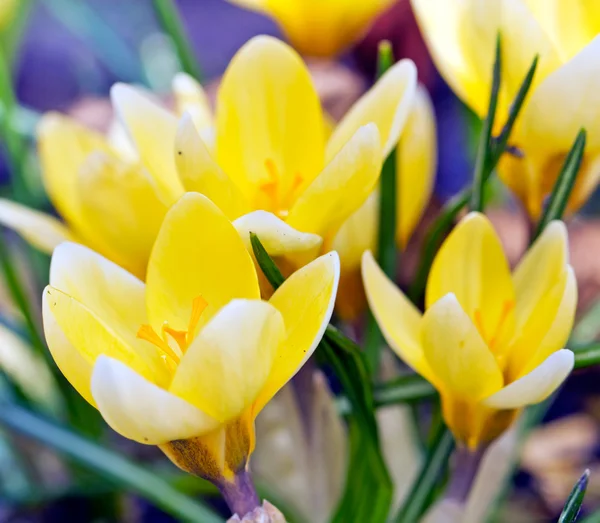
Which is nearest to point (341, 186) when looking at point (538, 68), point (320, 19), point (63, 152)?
point (538, 68)

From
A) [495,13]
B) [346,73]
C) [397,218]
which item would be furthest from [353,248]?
[346,73]

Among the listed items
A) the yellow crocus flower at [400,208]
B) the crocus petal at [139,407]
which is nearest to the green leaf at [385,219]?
the yellow crocus flower at [400,208]

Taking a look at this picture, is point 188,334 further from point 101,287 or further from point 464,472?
point 464,472

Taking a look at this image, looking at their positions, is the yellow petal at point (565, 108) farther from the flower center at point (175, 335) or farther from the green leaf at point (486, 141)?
the flower center at point (175, 335)

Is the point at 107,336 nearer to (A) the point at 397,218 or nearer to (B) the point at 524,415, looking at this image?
(A) the point at 397,218

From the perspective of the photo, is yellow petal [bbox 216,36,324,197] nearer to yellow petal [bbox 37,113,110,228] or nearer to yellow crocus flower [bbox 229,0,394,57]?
yellow petal [bbox 37,113,110,228]

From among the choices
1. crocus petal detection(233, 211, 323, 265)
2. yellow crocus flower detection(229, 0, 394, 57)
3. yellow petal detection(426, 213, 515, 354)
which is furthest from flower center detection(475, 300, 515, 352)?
yellow crocus flower detection(229, 0, 394, 57)
